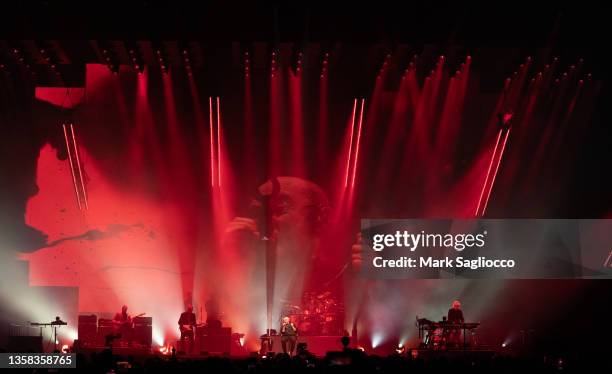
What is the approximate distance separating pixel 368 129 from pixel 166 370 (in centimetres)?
917

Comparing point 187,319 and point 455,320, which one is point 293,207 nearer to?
point 187,319

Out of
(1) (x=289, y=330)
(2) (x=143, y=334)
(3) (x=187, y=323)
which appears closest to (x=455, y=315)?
(1) (x=289, y=330)

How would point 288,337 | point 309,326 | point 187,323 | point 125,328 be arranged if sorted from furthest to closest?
1. point 309,326
2. point 187,323
3. point 125,328
4. point 288,337

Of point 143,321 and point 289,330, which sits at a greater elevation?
point 143,321

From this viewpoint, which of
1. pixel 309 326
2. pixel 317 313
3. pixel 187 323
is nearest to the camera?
pixel 187 323

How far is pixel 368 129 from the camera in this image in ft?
52.6

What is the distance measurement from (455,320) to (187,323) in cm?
470

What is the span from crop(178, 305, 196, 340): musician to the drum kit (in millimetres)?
1773

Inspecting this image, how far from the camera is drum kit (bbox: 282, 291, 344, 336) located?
1530cm

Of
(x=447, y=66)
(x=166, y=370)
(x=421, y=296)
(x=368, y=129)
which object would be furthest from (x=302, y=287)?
(x=166, y=370)

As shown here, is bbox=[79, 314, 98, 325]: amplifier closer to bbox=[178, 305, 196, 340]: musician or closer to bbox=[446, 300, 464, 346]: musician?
bbox=[178, 305, 196, 340]: musician

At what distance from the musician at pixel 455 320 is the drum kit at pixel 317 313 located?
211 centimetres

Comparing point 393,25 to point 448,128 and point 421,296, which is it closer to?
point 448,128

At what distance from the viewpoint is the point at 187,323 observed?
48.2ft
